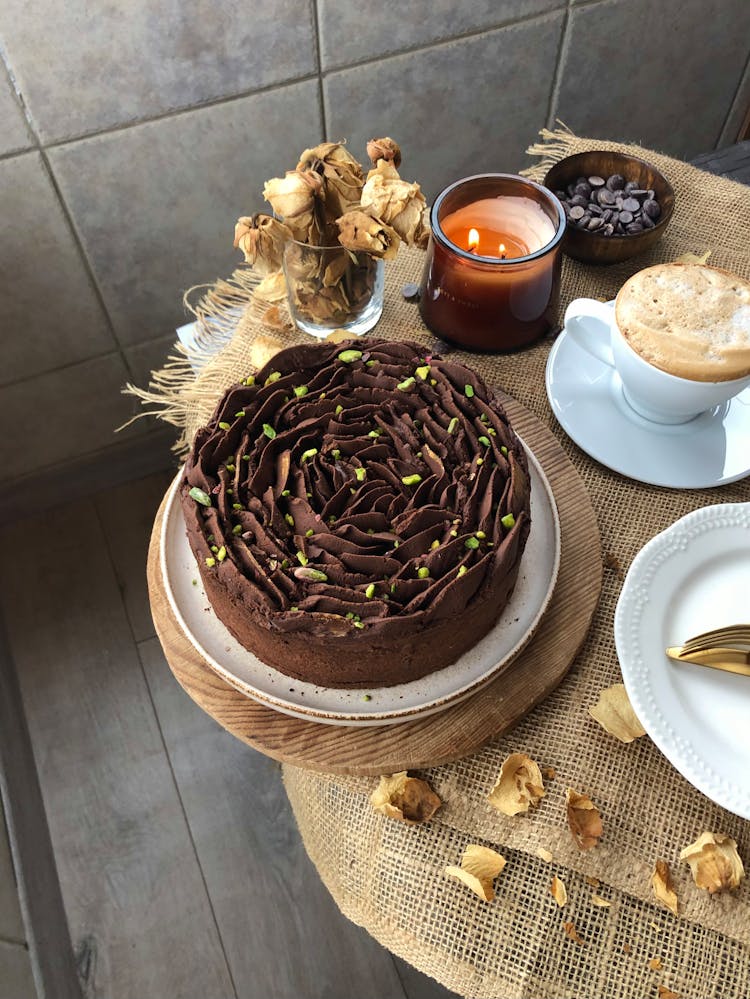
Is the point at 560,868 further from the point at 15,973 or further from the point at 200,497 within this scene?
the point at 15,973

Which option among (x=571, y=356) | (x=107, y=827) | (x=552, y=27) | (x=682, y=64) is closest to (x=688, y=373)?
(x=571, y=356)

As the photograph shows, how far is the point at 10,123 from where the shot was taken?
131cm

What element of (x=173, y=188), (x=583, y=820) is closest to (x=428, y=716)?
(x=583, y=820)

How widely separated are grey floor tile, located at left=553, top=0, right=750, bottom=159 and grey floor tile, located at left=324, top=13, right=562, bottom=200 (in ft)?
0.27

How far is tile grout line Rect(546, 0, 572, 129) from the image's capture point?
1581mm

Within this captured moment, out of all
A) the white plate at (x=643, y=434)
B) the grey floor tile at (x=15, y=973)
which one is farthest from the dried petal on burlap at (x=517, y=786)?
the grey floor tile at (x=15, y=973)

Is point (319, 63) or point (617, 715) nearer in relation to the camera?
point (617, 715)

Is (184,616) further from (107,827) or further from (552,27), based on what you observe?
(552,27)

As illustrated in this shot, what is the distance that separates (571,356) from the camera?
1.16m

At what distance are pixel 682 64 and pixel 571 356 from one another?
105cm

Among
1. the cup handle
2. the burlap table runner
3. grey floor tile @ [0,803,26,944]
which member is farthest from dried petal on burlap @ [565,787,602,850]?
grey floor tile @ [0,803,26,944]

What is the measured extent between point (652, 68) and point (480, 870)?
5.47ft

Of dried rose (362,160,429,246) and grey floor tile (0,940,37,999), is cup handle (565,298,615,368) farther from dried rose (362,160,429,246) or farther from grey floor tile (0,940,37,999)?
grey floor tile (0,940,37,999)

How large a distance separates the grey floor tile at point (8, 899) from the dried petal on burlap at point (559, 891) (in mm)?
1039
